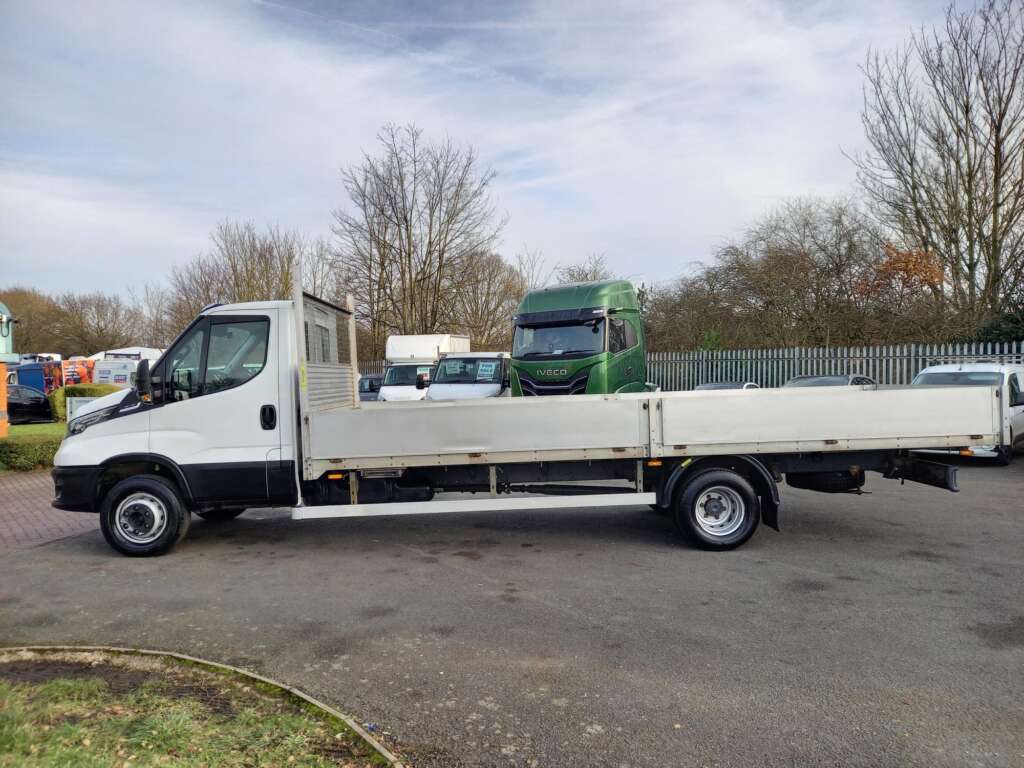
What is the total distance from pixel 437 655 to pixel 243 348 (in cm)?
386

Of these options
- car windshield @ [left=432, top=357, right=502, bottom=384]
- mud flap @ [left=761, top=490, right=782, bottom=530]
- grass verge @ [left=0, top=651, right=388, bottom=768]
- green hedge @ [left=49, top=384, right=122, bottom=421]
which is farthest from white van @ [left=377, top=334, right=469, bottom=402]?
grass verge @ [left=0, top=651, right=388, bottom=768]

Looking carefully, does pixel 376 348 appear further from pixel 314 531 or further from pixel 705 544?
pixel 705 544

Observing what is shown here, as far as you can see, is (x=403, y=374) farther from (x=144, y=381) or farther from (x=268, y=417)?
(x=144, y=381)

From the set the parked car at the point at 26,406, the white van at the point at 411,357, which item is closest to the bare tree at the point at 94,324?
the parked car at the point at 26,406

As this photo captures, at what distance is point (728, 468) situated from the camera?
7191mm

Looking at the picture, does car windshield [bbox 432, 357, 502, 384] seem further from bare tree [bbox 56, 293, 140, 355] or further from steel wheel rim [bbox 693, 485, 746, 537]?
bare tree [bbox 56, 293, 140, 355]

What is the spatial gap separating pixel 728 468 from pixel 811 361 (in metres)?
17.4

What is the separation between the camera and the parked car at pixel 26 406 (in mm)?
25078

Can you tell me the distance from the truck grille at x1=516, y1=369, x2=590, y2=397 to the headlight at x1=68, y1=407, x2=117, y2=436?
7748 mm

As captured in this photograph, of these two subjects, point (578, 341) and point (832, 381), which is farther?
point (832, 381)

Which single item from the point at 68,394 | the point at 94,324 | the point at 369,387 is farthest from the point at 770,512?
the point at 94,324

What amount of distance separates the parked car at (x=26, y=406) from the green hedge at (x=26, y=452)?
39.9ft

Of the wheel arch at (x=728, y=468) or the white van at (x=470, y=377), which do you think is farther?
the white van at (x=470, y=377)

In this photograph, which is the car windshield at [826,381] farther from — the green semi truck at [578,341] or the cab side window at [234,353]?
the cab side window at [234,353]
